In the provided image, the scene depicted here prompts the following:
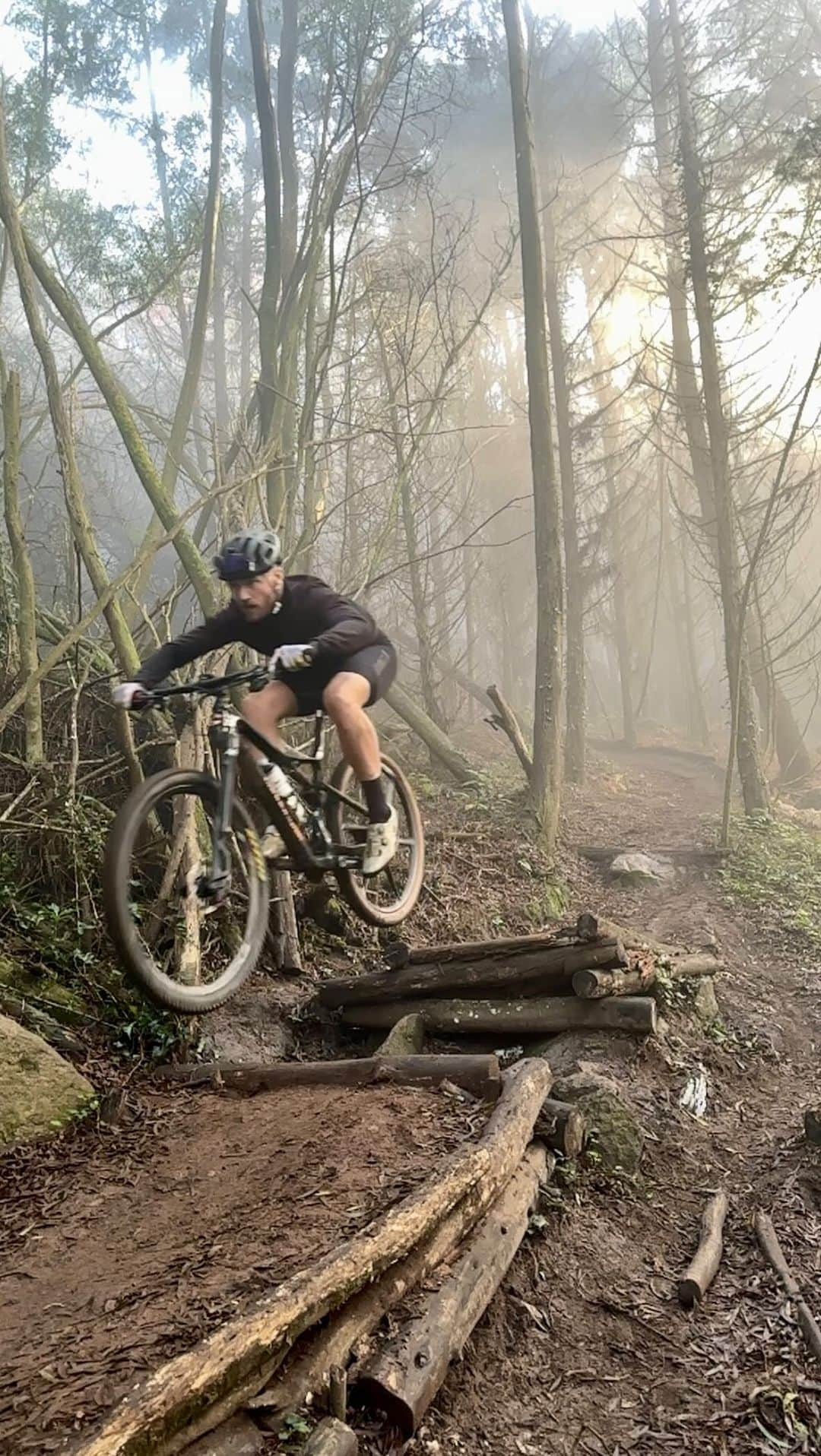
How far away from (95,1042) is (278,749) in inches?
80.5

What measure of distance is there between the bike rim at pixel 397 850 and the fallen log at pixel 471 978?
1.58ft

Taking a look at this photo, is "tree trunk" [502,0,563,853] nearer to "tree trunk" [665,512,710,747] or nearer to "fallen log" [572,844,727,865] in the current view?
"fallen log" [572,844,727,865]

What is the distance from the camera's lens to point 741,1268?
406 cm

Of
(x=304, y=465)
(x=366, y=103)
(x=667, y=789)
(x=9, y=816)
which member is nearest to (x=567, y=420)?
(x=667, y=789)

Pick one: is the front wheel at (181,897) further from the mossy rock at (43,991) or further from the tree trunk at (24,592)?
the tree trunk at (24,592)

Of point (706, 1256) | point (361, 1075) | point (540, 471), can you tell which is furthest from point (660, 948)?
point (540, 471)

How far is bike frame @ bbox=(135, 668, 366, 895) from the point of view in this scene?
422 centimetres

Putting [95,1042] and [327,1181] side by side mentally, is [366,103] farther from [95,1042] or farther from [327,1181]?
[327,1181]

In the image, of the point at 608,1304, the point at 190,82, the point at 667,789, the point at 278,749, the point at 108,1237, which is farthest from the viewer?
the point at 190,82

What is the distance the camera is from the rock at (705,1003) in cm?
658

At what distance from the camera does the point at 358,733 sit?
4.82 metres

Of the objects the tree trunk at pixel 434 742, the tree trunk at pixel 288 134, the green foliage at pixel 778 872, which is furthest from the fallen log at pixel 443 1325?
the tree trunk at pixel 288 134

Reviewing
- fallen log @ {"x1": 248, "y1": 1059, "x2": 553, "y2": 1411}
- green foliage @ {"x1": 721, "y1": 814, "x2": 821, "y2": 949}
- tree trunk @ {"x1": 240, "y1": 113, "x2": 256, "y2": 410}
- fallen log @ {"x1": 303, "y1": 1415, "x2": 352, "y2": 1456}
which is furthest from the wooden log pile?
tree trunk @ {"x1": 240, "y1": 113, "x2": 256, "y2": 410}

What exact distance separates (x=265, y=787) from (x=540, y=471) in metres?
7.52
